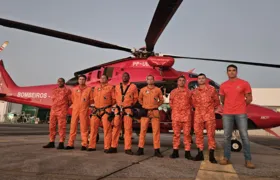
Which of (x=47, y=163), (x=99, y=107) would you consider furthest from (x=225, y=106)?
(x=47, y=163)

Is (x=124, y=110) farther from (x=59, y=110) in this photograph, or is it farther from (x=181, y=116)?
(x=59, y=110)

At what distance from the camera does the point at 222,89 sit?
16.1 feet

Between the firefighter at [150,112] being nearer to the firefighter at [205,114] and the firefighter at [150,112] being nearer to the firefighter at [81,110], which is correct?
the firefighter at [205,114]

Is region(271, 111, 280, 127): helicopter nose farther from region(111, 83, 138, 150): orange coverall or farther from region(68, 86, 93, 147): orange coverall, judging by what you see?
region(68, 86, 93, 147): orange coverall

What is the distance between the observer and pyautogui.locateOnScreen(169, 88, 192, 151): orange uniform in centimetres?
520

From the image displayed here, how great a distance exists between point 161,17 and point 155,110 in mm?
2283

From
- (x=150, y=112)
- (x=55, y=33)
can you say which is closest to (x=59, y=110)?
(x=55, y=33)

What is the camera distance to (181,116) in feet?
17.4

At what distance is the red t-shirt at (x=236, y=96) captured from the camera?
461 cm

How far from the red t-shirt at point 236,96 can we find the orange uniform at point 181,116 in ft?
2.99

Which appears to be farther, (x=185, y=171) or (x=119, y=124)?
(x=119, y=124)

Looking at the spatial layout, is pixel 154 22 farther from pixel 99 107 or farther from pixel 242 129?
pixel 242 129

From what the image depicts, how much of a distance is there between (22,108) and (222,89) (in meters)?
45.7

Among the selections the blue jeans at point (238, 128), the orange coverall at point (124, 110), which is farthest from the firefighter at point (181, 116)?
the orange coverall at point (124, 110)
